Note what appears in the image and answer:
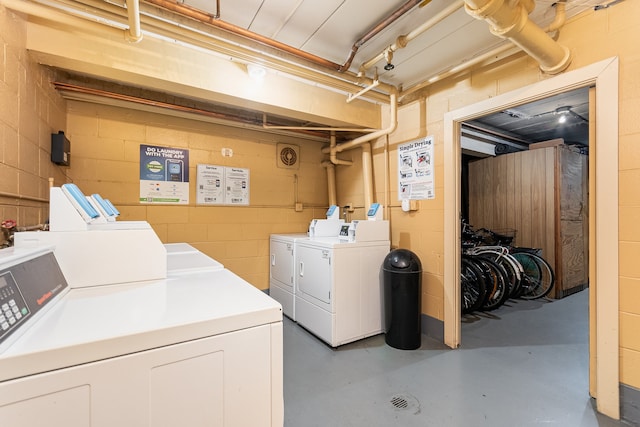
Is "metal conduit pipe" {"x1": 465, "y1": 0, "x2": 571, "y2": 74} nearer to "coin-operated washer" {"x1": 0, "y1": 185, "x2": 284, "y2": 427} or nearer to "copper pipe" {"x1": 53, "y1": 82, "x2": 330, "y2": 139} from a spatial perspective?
"coin-operated washer" {"x1": 0, "y1": 185, "x2": 284, "y2": 427}

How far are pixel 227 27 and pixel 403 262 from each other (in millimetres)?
2275

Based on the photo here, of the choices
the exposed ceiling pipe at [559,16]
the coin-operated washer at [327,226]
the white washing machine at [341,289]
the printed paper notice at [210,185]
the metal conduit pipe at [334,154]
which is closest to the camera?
the exposed ceiling pipe at [559,16]

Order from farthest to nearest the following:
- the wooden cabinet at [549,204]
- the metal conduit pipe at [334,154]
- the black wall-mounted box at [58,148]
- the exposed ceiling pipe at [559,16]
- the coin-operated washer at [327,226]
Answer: the wooden cabinet at [549,204], the metal conduit pipe at [334,154], the coin-operated washer at [327,226], the black wall-mounted box at [58,148], the exposed ceiling pipe at [559,16]

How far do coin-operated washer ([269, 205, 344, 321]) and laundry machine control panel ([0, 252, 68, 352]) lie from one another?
213 centimetres

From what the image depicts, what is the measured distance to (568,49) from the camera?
1.83m

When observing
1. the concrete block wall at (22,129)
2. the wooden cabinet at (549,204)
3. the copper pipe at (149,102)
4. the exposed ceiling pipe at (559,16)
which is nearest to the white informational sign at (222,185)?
the copper pipe at (149,102)

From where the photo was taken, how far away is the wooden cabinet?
162 inches

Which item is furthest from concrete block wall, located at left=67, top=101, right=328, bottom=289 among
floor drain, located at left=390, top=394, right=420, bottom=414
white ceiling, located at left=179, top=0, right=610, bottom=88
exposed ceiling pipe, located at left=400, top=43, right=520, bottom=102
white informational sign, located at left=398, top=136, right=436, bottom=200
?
floor drain, located at left=390, top=394, right=420, bottom=414

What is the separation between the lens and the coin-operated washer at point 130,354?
25.1 inches

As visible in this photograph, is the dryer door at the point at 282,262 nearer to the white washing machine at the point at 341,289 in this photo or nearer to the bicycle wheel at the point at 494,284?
the white washing machine at the point at 341,289

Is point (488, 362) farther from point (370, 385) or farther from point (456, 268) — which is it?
point (370, 385)

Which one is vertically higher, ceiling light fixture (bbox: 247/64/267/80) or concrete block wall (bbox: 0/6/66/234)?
ceiling light fixture (bbox: 247/64/267/80)

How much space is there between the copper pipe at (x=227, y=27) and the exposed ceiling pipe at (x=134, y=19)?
165 mm

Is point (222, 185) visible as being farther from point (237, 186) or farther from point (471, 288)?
point (471, 288)
